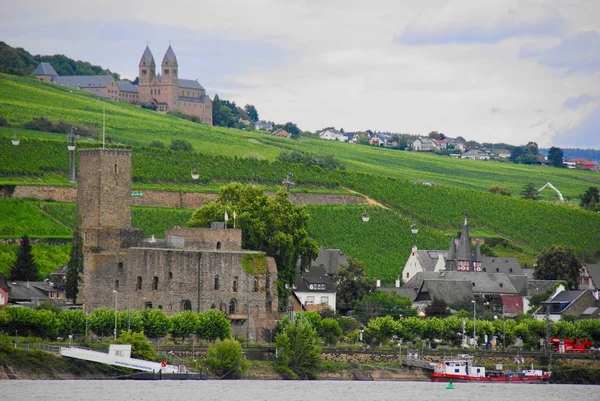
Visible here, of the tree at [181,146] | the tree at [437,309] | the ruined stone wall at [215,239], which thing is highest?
the tree at [181,146]

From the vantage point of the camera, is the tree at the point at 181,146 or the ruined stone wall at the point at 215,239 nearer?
the ruined stone wall at the point at 215,239

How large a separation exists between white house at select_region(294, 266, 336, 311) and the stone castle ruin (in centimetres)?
1943

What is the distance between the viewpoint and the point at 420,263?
130750mm

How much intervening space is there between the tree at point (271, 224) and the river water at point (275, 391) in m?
15.4

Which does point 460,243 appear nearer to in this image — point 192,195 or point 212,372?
point 192,195

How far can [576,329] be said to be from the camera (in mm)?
101500

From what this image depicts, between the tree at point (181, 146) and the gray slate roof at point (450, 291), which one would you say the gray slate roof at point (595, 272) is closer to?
the gray slate roof at point (450, 291)

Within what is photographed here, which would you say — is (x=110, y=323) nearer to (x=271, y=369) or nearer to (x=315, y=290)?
(x=271, y=369)

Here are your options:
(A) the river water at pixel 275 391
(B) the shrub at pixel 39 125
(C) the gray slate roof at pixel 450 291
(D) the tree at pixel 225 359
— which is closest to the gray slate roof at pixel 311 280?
(C) the gray slate roof at pixel 450 291

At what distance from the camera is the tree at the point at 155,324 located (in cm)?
8462

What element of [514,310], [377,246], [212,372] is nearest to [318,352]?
[212,372]

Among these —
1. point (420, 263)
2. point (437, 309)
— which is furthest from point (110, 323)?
point (420, 263)

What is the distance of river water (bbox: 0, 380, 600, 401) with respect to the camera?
69062 mm

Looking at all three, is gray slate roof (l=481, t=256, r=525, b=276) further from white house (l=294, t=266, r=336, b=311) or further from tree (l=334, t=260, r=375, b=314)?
white house (l=294, t=266, r=336, b=311)
